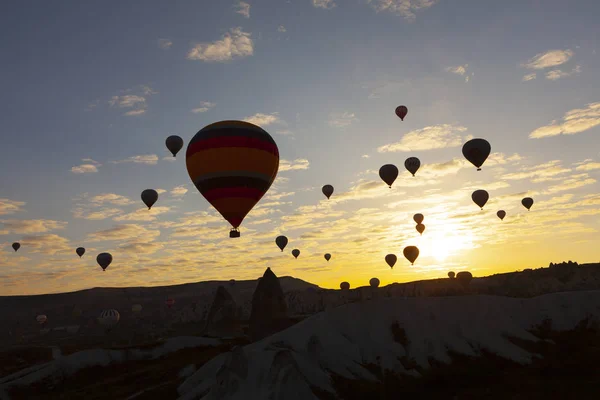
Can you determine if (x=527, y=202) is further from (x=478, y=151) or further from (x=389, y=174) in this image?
(x=389, y=174)

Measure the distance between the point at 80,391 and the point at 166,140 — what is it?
33.4 m

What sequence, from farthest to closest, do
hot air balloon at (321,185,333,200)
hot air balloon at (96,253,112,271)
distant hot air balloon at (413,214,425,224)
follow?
hot air balloon at (96,253,112,271)
distant hot air balloon at (413,214,425,224)
hot air balloon at (321,185,333,200)

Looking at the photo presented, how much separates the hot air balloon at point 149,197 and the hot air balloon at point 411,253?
46554 millimetres

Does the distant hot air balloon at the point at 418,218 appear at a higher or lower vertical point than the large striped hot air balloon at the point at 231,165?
higher

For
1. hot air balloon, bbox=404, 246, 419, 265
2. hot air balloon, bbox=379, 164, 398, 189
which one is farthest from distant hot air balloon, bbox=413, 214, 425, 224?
hot air balloon, bbox=379, 164, 398, 189

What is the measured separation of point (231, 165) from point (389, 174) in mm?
31965

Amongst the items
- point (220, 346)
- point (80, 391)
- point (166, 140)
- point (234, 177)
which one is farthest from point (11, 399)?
point (234, 177)

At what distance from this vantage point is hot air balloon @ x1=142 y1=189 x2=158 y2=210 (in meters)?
66.8

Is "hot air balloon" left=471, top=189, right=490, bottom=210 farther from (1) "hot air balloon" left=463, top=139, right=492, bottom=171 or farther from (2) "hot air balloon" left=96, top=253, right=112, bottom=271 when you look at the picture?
(2) "hot air balloon" left=96, top=253, right=112, bottom=271

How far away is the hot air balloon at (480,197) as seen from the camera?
72875 mm

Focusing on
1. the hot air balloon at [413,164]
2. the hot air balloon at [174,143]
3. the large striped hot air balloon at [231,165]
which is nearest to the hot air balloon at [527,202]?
the hot air balloon at [413,164]

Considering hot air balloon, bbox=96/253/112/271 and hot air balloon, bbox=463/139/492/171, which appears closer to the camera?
hot air balloon, bbox=463/139/492/171

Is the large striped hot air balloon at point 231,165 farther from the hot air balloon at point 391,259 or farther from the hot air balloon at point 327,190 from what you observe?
the hot air balloon at point 391,259

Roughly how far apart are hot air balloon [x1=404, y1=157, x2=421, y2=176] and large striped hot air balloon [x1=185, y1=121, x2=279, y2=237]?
103ft
